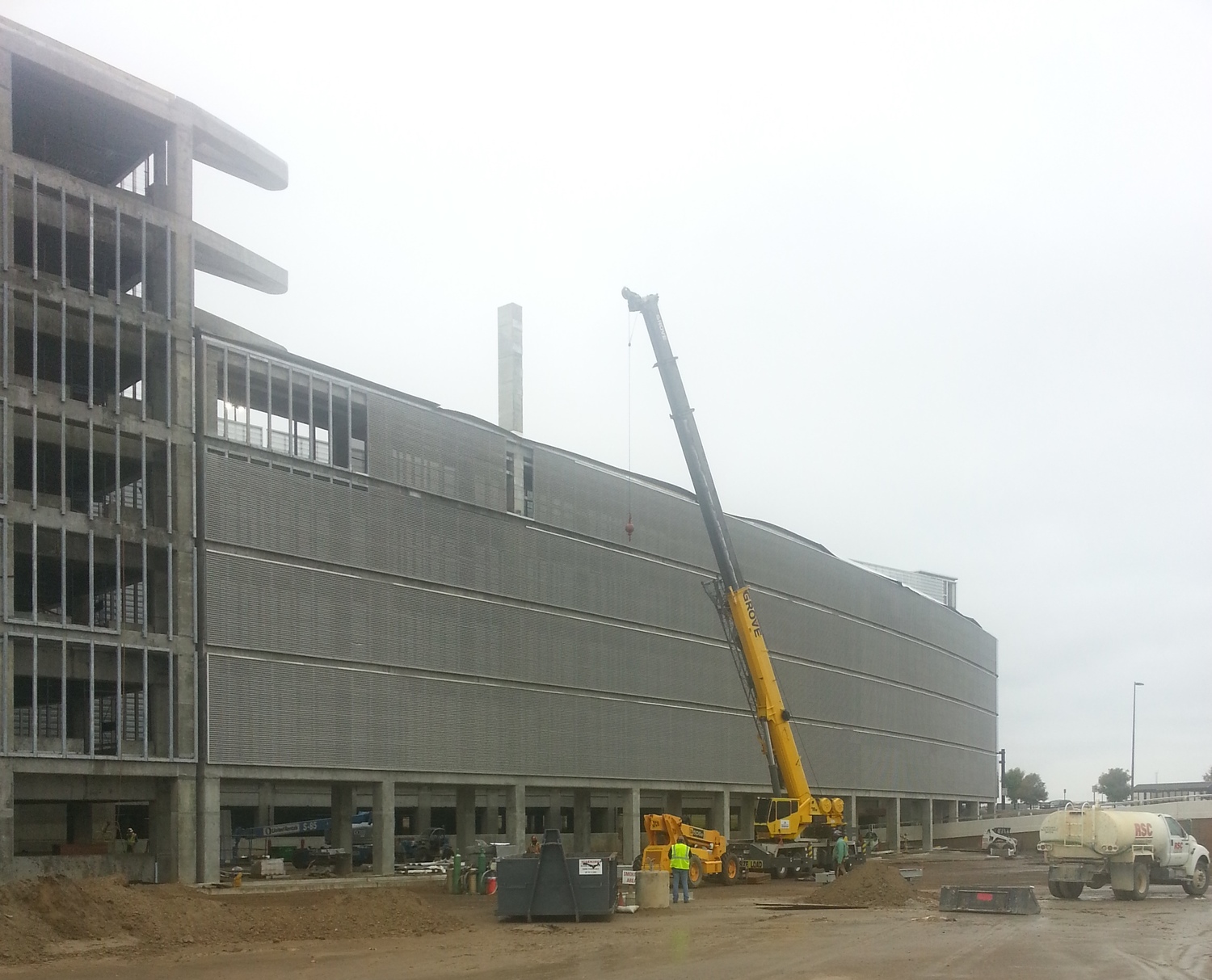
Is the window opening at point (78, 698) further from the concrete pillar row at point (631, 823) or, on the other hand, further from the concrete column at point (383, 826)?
Answer: the concrete pillar row at point (631, 823)

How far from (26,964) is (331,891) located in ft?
65.6

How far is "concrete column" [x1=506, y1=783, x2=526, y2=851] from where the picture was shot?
5575 centimetres

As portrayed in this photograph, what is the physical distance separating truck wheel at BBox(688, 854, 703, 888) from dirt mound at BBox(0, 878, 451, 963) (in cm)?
1605

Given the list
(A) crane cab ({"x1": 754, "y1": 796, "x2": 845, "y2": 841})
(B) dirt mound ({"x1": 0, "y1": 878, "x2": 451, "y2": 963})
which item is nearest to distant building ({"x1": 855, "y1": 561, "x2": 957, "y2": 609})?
(A) crane cab ({"x1": 754, "y1": 796, "x2": 845, "y2": 841})

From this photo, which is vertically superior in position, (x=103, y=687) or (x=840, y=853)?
(x=103, y=687)

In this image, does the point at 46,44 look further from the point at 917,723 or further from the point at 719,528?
the point at 917,723

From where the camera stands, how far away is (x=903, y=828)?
97.2m

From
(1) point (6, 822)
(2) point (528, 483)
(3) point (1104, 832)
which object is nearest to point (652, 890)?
(3) point (1104, 832)

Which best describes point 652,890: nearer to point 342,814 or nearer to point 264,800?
point 342,814

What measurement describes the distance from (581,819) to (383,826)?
16611 mm

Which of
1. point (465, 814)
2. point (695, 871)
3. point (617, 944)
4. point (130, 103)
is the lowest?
point (465, 814)

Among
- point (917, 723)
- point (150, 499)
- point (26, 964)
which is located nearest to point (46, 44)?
point (150, 499)

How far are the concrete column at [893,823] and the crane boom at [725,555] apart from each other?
49.0m

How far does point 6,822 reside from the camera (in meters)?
37.3
